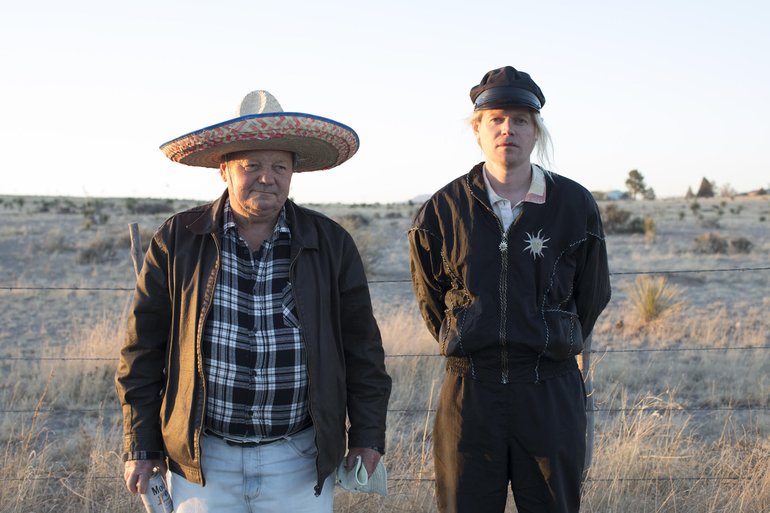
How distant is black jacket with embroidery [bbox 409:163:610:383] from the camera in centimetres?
259

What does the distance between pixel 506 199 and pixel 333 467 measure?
1159mm

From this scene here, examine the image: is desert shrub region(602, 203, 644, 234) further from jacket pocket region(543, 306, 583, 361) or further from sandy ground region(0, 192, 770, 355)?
jacket pocket region(543, 306, 583, 361)

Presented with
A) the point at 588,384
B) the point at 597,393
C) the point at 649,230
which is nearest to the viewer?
the point at 588,384

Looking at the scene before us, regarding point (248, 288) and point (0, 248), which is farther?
point (0, 248)

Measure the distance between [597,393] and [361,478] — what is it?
429 centimetres

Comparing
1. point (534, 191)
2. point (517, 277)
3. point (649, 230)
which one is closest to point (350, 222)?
point (649, 230)

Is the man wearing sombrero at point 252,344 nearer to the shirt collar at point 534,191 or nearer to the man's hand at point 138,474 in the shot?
the man's hand at point 138,474

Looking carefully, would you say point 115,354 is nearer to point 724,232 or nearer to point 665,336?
point 665,336

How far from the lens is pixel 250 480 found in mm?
2438

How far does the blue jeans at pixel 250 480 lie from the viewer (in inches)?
95.7

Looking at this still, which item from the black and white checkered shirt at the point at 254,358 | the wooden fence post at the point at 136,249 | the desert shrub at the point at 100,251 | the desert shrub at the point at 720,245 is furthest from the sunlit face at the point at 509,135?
the desert shrub at the point at 720,245

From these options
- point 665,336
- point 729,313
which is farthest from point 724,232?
point 665,336

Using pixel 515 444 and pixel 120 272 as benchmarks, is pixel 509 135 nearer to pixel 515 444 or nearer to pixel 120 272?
pixel 515 444

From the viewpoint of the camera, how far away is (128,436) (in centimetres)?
252
